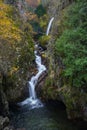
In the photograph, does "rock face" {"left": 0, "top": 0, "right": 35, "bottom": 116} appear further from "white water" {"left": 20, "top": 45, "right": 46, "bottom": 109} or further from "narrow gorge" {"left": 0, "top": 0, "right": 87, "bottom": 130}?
"white water" {"left": 20, "top": 45, "right": 46, "bottom": 109}

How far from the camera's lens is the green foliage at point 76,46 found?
73.0ft

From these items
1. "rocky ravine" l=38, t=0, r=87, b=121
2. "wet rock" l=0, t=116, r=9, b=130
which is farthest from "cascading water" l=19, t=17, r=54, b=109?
"wet rock" l=0, t=116, r=9, b=130

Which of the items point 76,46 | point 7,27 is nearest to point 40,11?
point 7,27

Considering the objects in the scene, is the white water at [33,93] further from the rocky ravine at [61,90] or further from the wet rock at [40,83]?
the rocky ravine at [61,90]

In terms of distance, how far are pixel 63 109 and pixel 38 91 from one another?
4.97 meters

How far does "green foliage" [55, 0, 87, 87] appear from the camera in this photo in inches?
876

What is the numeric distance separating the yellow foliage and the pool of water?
896 cm

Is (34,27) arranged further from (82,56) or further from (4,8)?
(82,56)

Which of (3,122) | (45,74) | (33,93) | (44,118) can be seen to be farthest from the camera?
(45,74)

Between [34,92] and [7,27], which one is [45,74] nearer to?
[34,92]

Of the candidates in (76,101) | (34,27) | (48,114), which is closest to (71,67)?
(76,101)

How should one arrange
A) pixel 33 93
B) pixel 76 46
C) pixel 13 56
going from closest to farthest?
pixel 76 46 < pixel 33 93 < pixel 13 56

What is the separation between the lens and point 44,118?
2664cm

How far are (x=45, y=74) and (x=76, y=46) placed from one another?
12100mm
